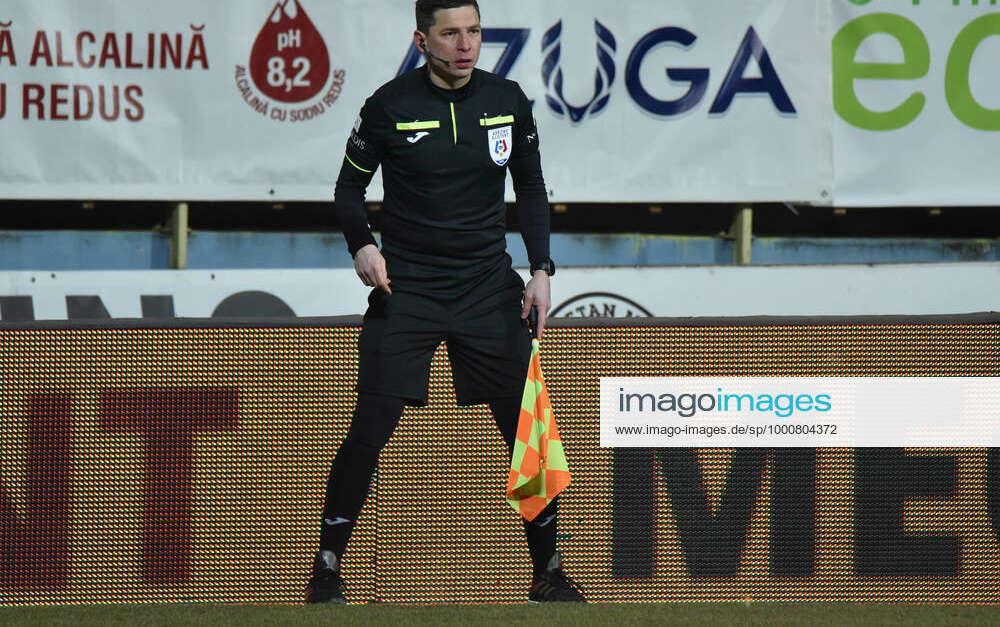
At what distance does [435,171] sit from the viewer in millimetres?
4387

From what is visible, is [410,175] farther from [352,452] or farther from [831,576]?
[831,576]

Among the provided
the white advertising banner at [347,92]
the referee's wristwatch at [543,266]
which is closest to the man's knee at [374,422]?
the referee's wristwatch at [543,266]

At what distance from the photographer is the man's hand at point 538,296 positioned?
4504 millimetres

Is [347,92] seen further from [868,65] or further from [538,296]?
[538,296]

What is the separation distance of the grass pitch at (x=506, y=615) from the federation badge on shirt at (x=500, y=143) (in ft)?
4.37

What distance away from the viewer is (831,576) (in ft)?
16.6

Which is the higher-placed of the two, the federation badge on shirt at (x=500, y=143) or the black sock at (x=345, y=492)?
the federation badge on shirt at (x=500, y=143)

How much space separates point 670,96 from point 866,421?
3.96 metres

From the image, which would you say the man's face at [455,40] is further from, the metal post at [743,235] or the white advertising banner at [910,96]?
Result: the white advertising banner at [910,96]

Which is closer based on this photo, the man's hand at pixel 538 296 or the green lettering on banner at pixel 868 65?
the man's hand at pixel 538 296

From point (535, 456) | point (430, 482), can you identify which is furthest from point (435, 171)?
point (430, 482)

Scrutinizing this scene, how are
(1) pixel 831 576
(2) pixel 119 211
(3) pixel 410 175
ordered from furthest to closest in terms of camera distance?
1. (2) pixel 119 211
2. (1) pixel 831 576
3. (3) pixel 410 175

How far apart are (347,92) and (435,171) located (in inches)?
173

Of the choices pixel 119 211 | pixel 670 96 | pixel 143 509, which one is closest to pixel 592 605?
pixel 143 509
